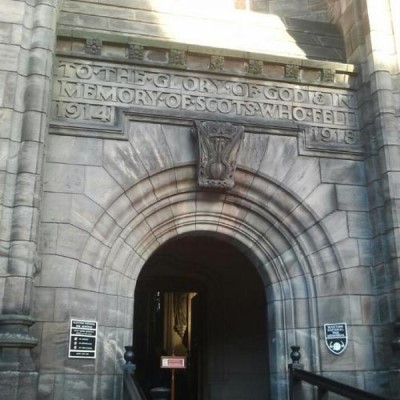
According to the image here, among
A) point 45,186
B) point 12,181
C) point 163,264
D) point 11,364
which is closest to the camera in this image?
point 11,364

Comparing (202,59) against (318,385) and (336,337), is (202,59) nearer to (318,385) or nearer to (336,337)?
(336,337)

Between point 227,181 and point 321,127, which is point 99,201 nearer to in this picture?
point 227,181

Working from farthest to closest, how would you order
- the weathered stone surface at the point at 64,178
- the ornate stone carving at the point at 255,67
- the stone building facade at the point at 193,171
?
the ornate stone carving at the point at 255,67 < the weathered stone surface at the point at 64,178 < the stone building facade at the point at 193,171

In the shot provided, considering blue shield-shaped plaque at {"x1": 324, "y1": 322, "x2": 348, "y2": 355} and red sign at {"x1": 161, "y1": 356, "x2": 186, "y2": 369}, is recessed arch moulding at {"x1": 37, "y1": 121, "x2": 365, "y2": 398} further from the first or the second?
red sign at {"x1": 161, "y1": 356, "x2": 186, "y2": 369}

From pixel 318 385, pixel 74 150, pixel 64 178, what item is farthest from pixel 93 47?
pixel 318 385

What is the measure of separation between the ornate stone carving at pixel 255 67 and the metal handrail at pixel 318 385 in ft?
11.8

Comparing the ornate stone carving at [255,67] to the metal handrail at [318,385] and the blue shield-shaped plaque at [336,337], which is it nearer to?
the blue shield-shaped plaque at [336,337]

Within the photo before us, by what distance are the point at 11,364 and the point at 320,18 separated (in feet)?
23.0

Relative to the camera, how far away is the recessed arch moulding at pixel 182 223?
6547mm

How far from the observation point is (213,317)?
1014cm

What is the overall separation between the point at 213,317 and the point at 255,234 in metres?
3.11

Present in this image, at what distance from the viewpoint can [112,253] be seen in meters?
6.78

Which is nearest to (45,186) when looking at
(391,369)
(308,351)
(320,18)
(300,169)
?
(300,169)

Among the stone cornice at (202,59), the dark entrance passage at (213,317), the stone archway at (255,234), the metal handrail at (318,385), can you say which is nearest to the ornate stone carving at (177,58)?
the stone cornice at (202,59)
